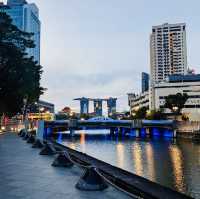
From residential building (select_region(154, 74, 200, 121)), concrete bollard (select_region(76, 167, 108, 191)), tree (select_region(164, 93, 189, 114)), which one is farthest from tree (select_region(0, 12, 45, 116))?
residential building (select_region(154, 74, 200, 121))

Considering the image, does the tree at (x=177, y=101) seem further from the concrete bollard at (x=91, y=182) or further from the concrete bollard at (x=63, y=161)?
the concrete bollard at (x=91, y=182)

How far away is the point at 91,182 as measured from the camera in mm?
11633

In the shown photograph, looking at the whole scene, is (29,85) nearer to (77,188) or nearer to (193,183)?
(193,183)

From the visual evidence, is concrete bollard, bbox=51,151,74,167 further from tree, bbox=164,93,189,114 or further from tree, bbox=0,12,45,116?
tree, bbox=164,93,189,114

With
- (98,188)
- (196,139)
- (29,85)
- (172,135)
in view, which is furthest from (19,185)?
(172,135)

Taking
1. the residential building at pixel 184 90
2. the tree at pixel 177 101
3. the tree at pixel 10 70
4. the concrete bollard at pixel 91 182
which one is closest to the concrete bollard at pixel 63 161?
the concrete bollard at pixel 91 182

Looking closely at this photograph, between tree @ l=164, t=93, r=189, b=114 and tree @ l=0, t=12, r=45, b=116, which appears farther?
tree @ l=164, t=93, r=189, b=114

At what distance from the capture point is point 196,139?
97250mm

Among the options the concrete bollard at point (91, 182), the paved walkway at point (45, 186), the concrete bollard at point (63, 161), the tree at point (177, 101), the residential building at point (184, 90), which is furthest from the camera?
the residential building at point (184, 90)

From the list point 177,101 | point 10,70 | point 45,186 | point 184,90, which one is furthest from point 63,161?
point 184,90

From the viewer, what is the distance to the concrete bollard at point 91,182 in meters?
11.5

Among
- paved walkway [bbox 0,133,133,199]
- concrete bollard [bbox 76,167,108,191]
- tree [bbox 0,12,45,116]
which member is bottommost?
paved walkway [bbox 0,133,133,199]

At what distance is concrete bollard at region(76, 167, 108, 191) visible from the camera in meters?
11.5

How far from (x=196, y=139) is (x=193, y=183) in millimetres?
71024
